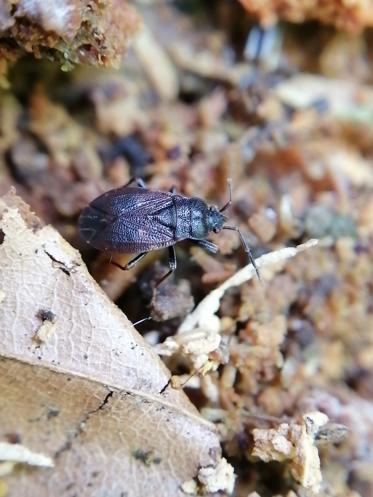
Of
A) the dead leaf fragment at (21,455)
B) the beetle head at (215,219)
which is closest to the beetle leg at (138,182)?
the beetle head at (215,219)

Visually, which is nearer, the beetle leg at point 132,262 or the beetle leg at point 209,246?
the beetle leg at point 132,262

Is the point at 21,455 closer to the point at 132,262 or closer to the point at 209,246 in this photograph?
the point at 132,262

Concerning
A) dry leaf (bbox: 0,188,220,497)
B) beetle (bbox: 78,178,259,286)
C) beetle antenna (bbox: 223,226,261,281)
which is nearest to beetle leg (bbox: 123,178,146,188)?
beetle (bbox: 78,178,259,286)

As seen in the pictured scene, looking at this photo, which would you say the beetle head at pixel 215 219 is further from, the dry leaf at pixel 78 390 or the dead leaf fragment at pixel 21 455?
the dead leaf fragment at pixel 21 455

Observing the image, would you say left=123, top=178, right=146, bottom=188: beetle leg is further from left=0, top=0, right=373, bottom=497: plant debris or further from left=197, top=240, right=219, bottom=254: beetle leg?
left=197, top=240, right=219, bottom=254: beetle leg

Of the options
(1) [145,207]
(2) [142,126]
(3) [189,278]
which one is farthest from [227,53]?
(3) [189,278]

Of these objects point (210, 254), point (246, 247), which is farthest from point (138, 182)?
point (246, 247)
